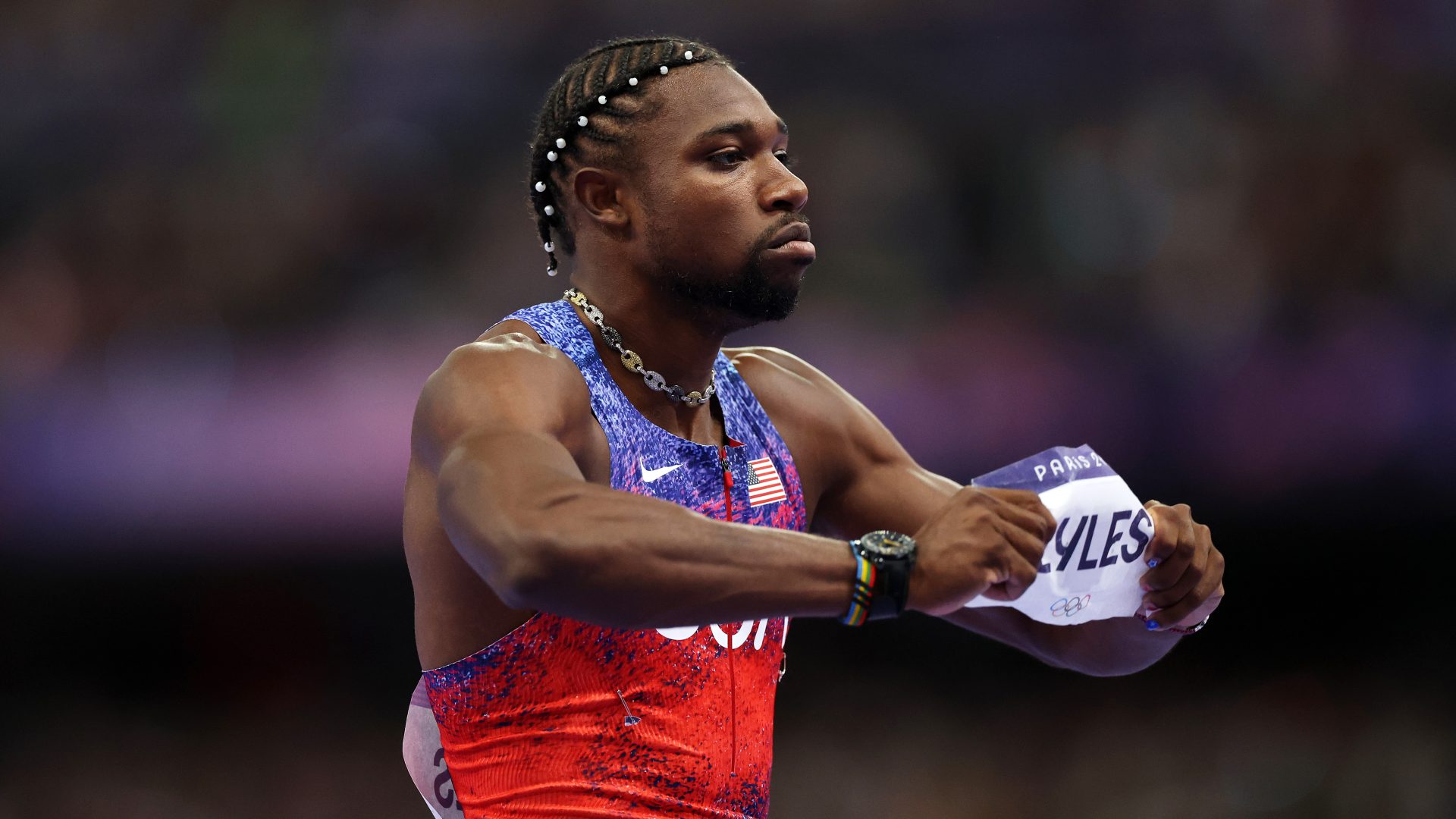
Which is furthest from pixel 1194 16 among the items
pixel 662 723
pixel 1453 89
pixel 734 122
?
pixel 662 723

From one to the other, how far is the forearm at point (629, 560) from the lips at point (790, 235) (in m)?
0.85

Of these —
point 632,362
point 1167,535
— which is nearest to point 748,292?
→ point 632,362

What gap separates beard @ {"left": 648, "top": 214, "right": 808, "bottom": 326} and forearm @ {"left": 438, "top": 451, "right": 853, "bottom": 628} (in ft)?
2.61

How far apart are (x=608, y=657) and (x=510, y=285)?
12.2 feet

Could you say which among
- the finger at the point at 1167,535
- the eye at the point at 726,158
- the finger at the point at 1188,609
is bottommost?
the finger at the point at 1188,609

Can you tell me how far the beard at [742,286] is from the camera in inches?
107

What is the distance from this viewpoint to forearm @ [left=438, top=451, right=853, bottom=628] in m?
1.94

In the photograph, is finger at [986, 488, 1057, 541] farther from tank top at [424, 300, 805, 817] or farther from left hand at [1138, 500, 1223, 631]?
tank top at [424, 300, 805, 817]

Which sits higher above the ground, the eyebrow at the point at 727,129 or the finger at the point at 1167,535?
the eyebrow at the point at 727,129

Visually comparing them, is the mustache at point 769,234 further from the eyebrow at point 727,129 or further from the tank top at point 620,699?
the tank top at point 620,699

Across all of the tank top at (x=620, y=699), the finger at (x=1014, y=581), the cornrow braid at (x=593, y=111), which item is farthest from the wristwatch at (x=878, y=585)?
the cornrow braid at (x=593, y=111)

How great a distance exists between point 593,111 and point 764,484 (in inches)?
34.3

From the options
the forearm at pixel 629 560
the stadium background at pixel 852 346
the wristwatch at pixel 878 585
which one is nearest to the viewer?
the forearm at pixel 629 560

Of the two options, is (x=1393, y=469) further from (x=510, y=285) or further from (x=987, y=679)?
(x=510, y=285)
